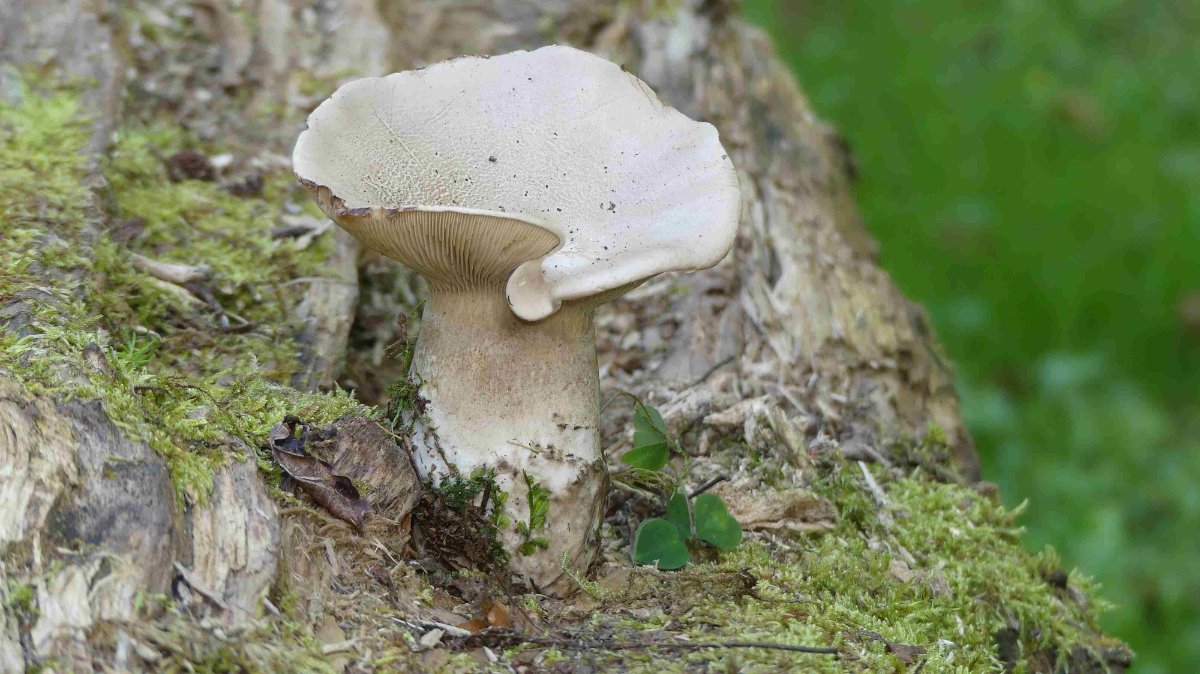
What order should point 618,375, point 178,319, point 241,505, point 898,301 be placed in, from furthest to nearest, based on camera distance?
point 898,301 < point 618,375 < point 178,319 < point 241,505

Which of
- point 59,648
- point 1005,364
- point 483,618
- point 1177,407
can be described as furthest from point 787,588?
point 1177,407

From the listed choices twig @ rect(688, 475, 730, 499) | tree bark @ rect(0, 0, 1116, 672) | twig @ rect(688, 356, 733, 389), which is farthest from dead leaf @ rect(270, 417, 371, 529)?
twig @ rect(688, 356, 733, 389)

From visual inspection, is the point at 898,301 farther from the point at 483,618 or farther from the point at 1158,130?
the point at 1158,130

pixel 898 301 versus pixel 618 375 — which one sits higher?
pixel 898 301

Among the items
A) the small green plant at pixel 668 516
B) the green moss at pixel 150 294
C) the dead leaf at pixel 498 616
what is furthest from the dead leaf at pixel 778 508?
the green moss at pixel 150 294

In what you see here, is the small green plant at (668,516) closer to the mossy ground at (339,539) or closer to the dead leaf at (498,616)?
the mossy ground at (339,539)

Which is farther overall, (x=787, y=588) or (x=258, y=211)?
(x=258, y=211)

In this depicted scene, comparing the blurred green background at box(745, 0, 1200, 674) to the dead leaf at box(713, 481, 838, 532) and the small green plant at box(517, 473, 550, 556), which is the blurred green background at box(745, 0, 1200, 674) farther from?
the small green plant at box(517, 473, 550, 556)

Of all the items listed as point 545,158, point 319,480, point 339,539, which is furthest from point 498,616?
point 545,158
